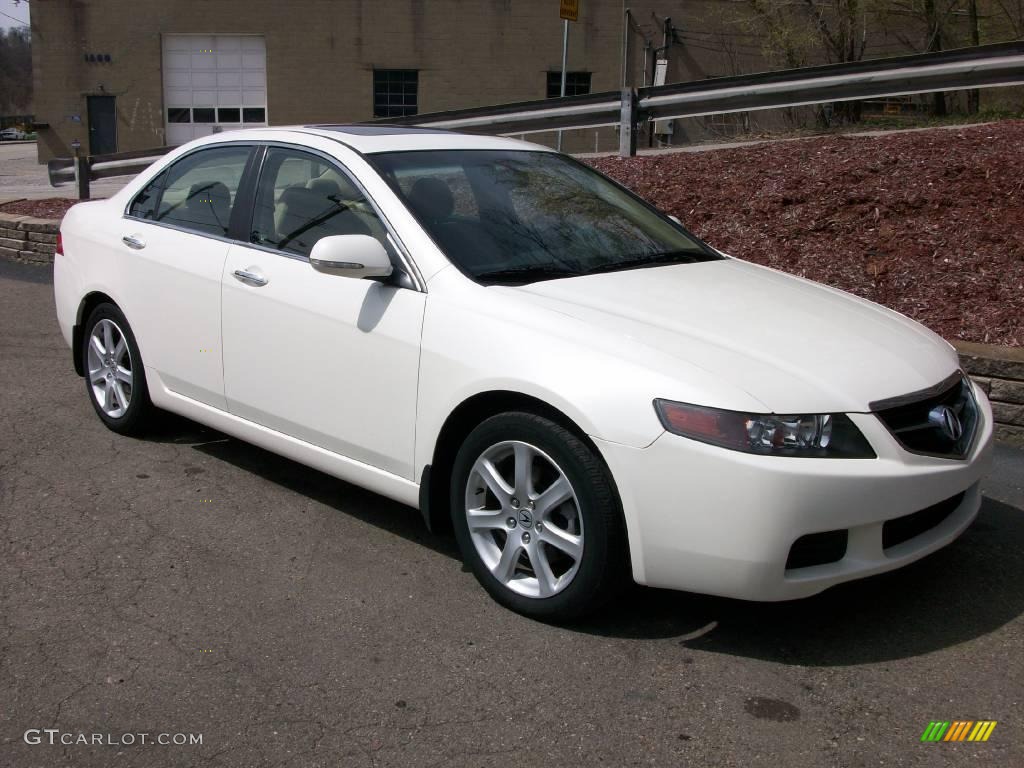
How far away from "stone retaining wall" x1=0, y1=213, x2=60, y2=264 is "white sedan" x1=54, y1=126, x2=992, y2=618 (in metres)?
6.55

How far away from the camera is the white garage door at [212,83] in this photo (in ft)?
89.9

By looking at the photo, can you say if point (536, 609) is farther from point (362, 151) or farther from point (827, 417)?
point (362, 151)

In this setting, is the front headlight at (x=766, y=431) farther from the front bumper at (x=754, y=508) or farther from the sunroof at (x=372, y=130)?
the sunroof at (x=372, y=130)

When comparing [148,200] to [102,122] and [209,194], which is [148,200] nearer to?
[209,194]

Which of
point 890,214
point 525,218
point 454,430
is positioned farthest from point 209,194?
point 890,214

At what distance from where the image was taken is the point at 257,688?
3303 mm

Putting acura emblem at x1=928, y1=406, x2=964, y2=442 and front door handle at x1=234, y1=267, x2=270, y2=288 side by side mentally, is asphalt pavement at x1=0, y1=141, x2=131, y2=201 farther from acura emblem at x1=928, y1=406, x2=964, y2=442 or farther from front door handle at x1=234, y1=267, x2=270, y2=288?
acura emblem at x1=928, y1=406, x2=964, y2=442

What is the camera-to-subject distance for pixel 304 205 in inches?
183

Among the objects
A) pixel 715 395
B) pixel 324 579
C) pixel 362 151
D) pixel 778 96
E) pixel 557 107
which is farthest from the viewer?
pixel 557 107

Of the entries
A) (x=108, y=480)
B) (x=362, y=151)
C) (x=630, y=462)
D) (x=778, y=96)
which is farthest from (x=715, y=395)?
(x=778, y=96)

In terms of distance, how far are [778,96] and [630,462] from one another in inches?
282

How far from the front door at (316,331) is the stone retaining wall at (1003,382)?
10.1ft

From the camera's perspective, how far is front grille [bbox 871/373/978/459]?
11.5ft

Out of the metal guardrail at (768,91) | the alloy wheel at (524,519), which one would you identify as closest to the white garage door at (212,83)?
the metal guardrail at (768,91)
